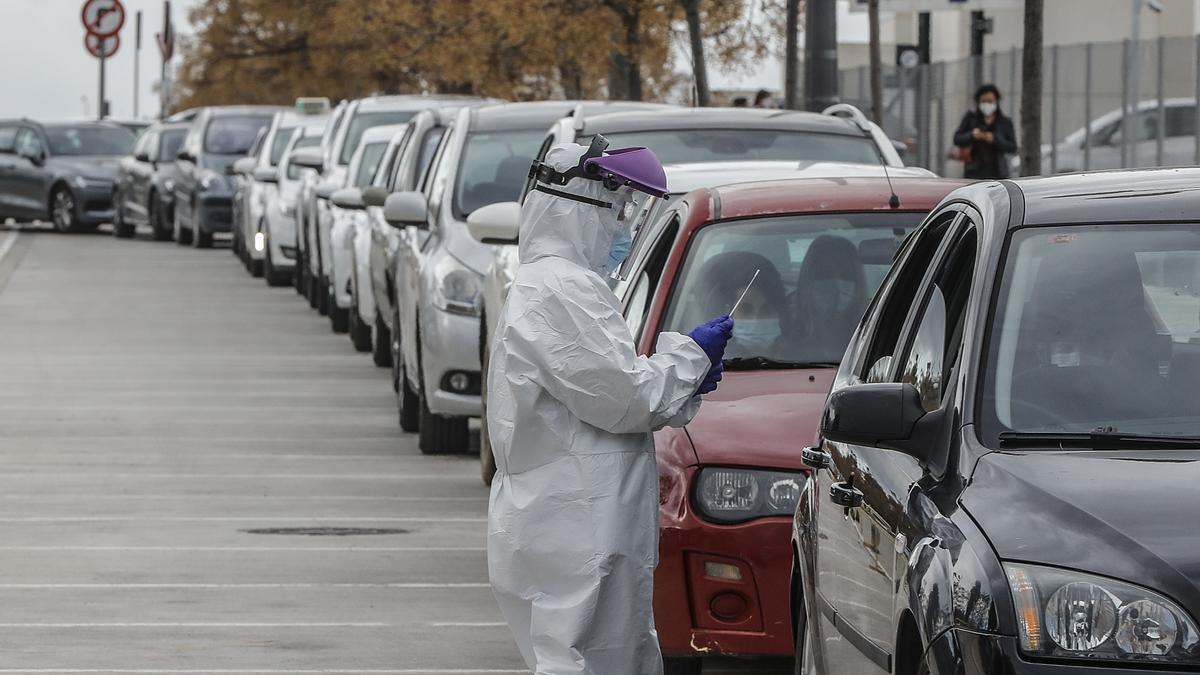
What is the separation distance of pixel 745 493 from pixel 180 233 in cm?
3333

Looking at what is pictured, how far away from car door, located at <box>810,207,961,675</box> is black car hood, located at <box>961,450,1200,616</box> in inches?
14.3

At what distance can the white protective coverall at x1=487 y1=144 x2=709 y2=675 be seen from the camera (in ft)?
19.4

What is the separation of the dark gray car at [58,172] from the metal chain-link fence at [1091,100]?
14.8m

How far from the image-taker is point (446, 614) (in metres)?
9.16

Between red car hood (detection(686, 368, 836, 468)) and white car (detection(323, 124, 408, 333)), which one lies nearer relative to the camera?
red car hood (detection(686, 368, 836, 468))

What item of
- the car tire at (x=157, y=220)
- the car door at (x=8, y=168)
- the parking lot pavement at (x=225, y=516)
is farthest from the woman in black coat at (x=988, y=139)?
the car door at (x=8, y=168)

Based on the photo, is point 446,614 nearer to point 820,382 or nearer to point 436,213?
point 820,382

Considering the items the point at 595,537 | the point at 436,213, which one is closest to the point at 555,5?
the point at 436,213

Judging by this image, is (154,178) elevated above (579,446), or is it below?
below

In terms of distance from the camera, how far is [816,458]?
6117mm

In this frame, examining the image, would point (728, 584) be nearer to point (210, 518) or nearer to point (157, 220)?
point (210, 518)

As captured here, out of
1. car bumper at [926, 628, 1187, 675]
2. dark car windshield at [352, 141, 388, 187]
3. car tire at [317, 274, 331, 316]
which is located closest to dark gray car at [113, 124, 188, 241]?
car tire at [317, 274, 331, 316]

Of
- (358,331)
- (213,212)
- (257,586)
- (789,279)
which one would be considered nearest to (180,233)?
(213,212)

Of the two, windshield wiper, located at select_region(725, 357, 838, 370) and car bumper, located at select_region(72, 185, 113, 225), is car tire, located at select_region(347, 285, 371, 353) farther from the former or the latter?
car bumper, located at select_region(72, 185, 113, 225)
